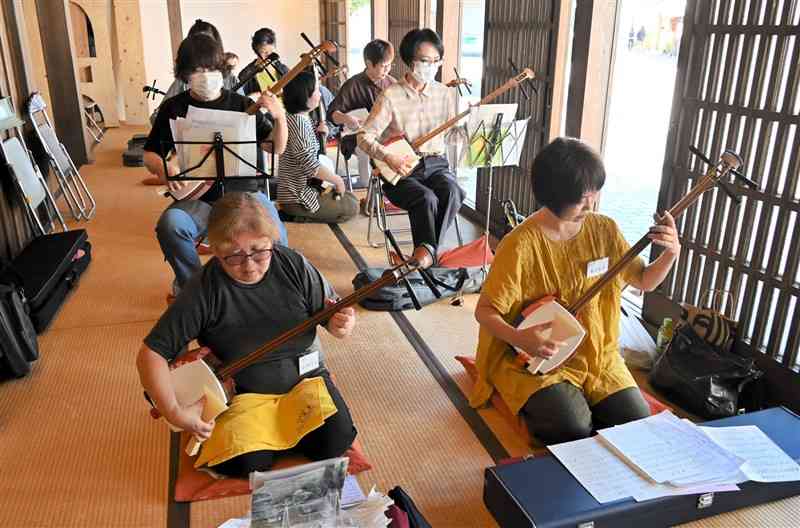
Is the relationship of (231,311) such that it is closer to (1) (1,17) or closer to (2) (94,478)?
(2) (94,478)

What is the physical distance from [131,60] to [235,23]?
153 cm

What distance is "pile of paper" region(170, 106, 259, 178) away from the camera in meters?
2.57

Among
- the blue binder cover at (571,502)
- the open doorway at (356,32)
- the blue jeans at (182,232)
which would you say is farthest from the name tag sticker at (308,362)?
the open doorway at (356,32)

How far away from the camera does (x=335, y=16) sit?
28.2ft

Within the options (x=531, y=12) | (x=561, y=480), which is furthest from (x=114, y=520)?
(x=531, y=12)

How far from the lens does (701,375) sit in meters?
2.24

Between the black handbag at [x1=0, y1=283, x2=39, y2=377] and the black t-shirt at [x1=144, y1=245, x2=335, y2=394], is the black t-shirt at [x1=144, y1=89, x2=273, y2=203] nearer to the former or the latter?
the black handbag at [x1=0, y1=283, x2=39, y2=377]

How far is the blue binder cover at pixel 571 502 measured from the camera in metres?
1.58

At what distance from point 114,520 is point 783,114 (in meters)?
2.39

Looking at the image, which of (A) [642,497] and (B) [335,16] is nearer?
(A) [642,497]

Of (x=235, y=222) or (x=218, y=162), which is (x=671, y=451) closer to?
(x=235, y=222)

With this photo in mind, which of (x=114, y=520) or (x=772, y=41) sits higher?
(x=772, y=41)

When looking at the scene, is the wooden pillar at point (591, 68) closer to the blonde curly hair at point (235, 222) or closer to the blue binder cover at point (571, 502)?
the blue binder cover at point (571, 502)

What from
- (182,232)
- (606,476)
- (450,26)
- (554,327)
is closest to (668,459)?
(606,476)
